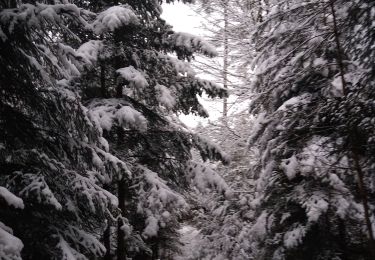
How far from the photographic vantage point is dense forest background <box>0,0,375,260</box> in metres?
5.48

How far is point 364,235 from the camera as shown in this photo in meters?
7.52

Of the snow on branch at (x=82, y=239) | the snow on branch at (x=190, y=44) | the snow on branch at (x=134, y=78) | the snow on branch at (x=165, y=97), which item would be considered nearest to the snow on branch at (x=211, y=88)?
the snow on branch at (x=190, y=44)

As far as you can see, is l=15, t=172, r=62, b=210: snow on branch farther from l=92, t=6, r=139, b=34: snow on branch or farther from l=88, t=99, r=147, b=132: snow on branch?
l=92, t=6, r=139, b=34: snow on branch

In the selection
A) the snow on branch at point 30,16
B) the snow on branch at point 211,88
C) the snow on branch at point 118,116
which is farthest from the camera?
the snow on branch at point 211,88

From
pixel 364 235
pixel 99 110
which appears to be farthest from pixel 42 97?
pixel 364 235

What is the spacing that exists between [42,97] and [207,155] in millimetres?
4288

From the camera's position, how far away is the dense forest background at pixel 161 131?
18.0 feet

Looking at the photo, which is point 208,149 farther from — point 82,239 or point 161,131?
point 82,239

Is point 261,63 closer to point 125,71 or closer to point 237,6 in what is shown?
point 125,71

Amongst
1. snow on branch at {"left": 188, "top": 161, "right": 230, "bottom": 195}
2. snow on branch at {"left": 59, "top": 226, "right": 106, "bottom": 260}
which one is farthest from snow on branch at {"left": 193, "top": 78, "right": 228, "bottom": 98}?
snow on branch at {"left": 59, "top": 226, "right": 106, "bottom": 260}

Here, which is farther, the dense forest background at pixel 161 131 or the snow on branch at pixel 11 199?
the dense forest background at pixel 161 131

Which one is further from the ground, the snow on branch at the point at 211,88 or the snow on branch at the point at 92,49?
the snow on branch at the point at 211,88

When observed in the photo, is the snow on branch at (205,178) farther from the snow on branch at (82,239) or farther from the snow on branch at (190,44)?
the snow on branch at (82,239)

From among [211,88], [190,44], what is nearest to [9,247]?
[190,44]
